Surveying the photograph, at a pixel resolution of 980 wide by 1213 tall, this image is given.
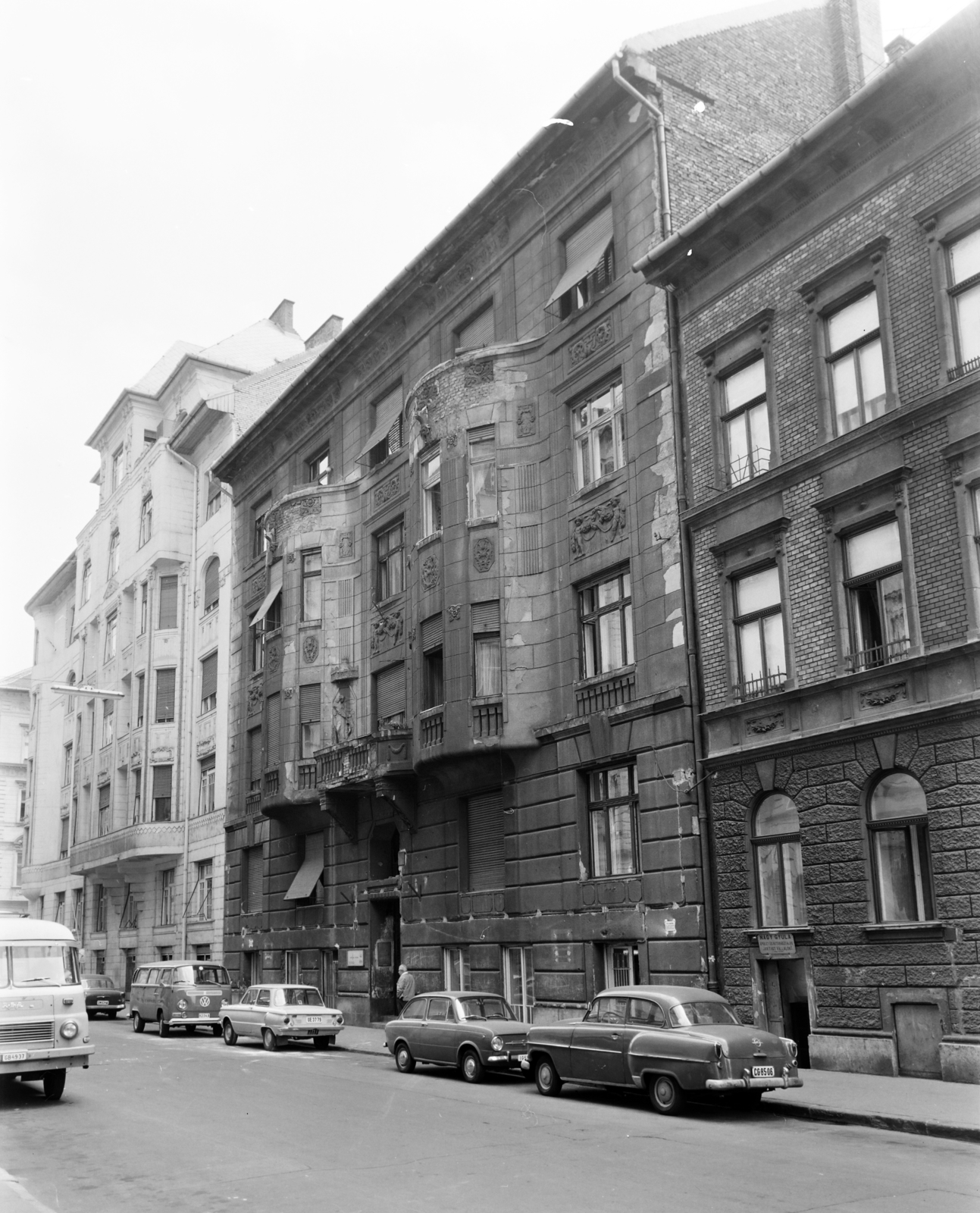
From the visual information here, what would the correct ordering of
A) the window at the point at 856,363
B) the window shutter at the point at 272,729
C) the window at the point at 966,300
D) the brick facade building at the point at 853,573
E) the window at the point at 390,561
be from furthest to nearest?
the window shutter at the point at 272,729, the window at the point at 390,561, the window at the point at 856,363, the window at the point at 966,300, the brick facade building at the point at 853,573

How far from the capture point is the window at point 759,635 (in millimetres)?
20734

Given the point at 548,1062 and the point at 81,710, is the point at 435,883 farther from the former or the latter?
the point at 81,710

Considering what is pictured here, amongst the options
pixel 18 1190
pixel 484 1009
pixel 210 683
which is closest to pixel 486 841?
pixel 484 1009

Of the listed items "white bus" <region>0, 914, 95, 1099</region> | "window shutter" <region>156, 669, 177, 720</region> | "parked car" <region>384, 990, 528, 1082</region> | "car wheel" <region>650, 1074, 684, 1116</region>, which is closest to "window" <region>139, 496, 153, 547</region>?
"window shutter" <region>156, 669, 177, 720</region>

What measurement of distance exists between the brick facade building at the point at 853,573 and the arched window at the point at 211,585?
2643 cm

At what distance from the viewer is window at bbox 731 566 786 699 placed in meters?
20.7

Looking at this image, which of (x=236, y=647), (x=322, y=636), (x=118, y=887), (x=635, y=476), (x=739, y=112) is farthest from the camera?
(x=118, y=887)

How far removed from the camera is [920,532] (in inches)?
707

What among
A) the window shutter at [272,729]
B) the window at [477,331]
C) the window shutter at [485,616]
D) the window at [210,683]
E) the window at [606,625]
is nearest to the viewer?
the window at [606,625]

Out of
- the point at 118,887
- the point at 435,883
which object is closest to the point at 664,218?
the point at 435,883

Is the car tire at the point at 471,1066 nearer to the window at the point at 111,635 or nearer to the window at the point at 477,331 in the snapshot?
the window at the point at 477,331

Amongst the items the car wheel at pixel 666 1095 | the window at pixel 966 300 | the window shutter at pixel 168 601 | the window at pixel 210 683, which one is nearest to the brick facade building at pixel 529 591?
the car wheel at pixel 666 1095

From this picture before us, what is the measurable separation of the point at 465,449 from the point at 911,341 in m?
11.5

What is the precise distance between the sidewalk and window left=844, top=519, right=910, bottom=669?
19.4 feet
